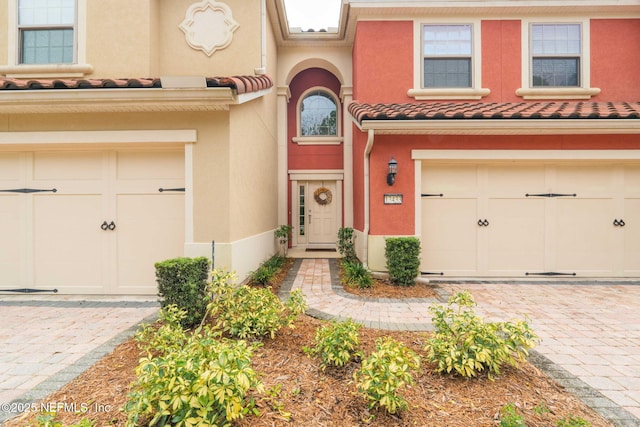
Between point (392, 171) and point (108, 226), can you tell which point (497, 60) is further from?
point (108, 226)

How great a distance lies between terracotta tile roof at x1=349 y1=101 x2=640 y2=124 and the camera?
564cm

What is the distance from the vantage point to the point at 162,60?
20.2 feet

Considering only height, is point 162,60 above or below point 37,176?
above

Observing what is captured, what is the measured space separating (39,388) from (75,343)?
948mm

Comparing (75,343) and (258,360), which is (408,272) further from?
(75,343)

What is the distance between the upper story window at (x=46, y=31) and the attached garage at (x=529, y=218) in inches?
286

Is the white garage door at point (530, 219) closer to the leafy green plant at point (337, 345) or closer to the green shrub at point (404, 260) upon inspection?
the green shrub at point (404, 260)

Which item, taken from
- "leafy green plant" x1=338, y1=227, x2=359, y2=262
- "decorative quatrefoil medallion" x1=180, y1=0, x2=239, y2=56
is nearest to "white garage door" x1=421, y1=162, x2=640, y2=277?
"leafy green plant" x1=338, y1=227, x2=359, y2=262

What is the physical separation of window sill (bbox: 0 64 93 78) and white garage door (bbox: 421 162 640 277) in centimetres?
682

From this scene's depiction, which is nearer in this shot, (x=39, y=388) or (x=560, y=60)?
(x=39, y=388)

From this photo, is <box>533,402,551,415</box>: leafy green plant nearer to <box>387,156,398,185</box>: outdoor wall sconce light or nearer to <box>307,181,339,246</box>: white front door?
<box>387,156,398,185</box>: outdoor wall sconce light

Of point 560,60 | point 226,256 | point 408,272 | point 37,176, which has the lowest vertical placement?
point 408,272

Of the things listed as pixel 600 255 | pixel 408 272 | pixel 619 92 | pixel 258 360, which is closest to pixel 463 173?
pixel 408 272

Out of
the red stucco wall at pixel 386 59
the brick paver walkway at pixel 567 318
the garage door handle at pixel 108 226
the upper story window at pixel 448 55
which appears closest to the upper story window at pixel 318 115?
the red stucco wall at pixel 386 59
